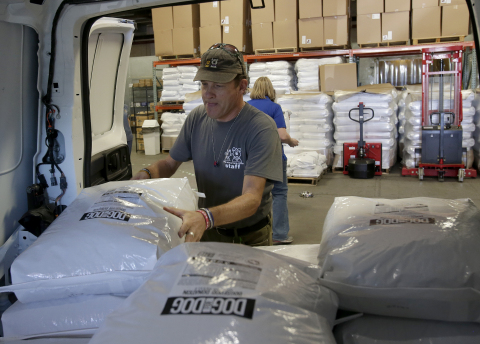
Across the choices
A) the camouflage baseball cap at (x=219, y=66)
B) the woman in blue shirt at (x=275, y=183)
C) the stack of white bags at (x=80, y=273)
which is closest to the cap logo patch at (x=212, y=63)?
the camouflage baseball cap at (x=219, y=66)

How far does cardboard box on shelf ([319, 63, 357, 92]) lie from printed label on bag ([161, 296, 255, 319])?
7767 millimetres

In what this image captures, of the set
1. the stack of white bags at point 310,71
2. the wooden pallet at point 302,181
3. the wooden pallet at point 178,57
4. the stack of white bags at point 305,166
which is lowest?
the wooden pallet at point 302,181

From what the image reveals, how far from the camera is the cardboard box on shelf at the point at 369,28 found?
8250 mm

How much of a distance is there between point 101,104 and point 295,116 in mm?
5464

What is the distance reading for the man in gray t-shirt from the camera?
1.96 m

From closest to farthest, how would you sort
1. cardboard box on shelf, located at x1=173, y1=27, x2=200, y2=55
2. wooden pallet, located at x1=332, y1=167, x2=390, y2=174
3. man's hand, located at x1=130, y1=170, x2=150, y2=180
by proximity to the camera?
man's hand, located at x1=130, y1=170, x2=150, y2=180
wooden pallet, located at x1=332, y1=167, x2=390, y2=174
cardboard box on shelf, located at x1=173, y1=27, x2=200, y2=55

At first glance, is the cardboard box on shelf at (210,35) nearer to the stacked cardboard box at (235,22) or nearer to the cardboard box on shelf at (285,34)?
the stacked cardboard box at (235,22)

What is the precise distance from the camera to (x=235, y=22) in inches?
353

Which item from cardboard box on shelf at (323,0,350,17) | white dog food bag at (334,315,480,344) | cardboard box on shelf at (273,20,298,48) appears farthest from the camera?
cardboard box on shelf at (273,20,298,48)

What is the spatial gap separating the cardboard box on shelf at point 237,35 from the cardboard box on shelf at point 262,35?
25cm

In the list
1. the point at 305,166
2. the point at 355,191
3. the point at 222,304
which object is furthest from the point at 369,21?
the point at 222,304

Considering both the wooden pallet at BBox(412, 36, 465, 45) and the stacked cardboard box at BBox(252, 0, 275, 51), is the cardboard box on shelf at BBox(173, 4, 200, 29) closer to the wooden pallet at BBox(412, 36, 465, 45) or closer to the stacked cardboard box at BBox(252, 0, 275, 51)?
the stacked cardboard box at BBox(252, 0, 275, 51)

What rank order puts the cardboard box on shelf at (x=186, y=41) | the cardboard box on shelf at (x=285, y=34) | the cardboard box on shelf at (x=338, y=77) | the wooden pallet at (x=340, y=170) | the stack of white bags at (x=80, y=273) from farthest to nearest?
1. the cardboard box on shelf at (x=186, y=41)
2. the cardboard box on shelf at (x=285, y=34)
3. the cardboard box on shelf at (x=338, y=77)
4. the wooden pallet at (x=340, y=170)
5. the stack of white bags at (x=80, y=273)

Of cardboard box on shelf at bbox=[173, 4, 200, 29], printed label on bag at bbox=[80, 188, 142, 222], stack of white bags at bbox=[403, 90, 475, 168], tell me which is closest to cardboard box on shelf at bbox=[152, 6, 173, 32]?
cardboard box on shelf at bbox=[173, 4, 200, 29]
